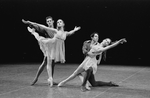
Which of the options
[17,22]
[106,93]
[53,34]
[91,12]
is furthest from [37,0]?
[106,93]

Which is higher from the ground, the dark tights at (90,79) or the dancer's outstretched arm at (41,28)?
the dancer's outstretched arm at (41,28)

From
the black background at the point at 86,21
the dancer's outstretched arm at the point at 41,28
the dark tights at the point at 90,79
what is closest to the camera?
the dark tights at the point at 90,79

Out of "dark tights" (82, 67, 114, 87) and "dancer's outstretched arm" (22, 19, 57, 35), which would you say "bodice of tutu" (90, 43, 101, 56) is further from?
"dancer's outstretched arm" (22, 19, 57, 35)

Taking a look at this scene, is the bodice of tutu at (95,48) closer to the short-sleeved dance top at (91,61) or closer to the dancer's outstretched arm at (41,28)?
the short-sleeved dance top at (91,61)

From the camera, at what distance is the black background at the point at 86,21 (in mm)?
10695

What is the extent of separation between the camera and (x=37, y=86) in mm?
4508

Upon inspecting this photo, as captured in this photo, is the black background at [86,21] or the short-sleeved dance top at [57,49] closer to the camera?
the short-sleeved dance top at [57,49]

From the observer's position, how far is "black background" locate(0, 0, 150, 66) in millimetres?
10695

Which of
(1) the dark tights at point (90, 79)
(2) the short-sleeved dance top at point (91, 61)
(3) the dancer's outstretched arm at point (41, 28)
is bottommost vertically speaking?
(1) the dark tights at point (90, 79)

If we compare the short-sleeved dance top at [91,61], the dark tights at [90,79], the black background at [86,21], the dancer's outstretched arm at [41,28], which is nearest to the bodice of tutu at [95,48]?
the short-sleeved dance top at [91,61]

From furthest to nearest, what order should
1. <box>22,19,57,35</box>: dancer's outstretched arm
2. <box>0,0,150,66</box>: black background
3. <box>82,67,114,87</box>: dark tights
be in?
<box>0,0,150,66</box>: black background → <box>22,19,57,35</box>: dancer's outstretched arm → <box>82,67,114,87</box>: dark tights

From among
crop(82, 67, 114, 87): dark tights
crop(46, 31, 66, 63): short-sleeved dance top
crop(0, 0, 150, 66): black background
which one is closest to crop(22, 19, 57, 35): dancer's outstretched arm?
crop(46, 31, 66, 63): short-sleeved dance top

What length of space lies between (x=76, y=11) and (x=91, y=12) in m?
0.66

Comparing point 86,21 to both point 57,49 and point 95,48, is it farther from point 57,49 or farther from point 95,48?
point 95,48
